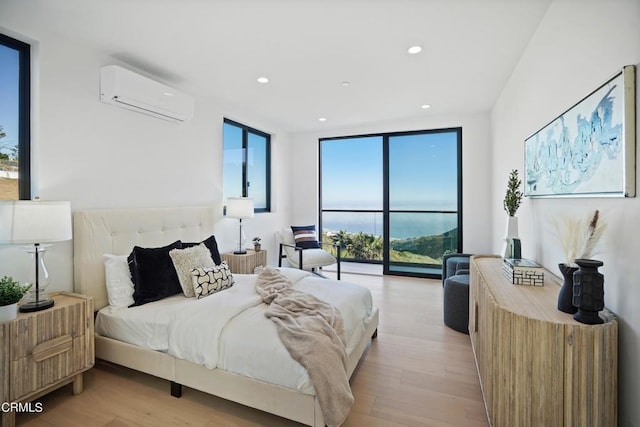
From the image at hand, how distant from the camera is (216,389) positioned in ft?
6.19

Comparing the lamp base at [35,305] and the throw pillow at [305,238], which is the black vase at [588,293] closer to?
the lamp base at [35,305]

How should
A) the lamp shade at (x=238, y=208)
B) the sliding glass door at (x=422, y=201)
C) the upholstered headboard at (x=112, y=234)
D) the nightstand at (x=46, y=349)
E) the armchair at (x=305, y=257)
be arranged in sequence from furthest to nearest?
the sliding glass door at (x=422, y=201) < the armchair at (x=305, y=257) < the lamp shade at (x=238, y=208) < the upholstered headboard at (x=112, y=234) < the nightstand at (x=46, y=349)

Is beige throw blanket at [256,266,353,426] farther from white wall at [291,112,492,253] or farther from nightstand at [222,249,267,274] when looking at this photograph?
white wall at [291,112,492,253]

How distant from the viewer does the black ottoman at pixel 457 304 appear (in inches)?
118

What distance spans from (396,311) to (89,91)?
3.89 m

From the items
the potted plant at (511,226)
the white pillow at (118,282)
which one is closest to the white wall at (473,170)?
the potted plant at (511,226)

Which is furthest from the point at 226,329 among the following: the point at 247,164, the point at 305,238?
the point at 247,164

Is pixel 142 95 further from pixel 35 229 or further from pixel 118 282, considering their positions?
pixel 118 282

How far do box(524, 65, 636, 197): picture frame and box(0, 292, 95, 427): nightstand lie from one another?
3220 millimetres

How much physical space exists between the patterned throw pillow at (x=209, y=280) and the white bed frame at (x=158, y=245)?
569mm

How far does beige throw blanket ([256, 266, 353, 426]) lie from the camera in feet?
5.21

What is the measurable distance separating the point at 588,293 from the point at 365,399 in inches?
57.4

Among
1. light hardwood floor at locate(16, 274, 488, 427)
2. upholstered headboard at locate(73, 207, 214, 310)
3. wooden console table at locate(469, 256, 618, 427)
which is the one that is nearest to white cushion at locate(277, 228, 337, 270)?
upholstered headboard at locate(73, 207, 214, 310)

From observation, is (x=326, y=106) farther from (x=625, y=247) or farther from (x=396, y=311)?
(x=625, y=247)
